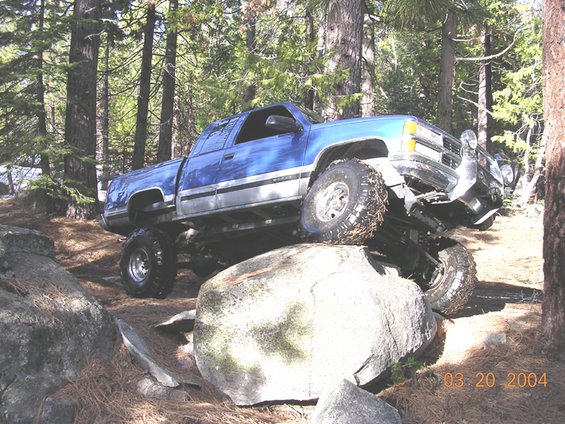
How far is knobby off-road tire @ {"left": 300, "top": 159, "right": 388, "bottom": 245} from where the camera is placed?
491 centimetres

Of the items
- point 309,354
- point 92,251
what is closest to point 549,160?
point 309,354

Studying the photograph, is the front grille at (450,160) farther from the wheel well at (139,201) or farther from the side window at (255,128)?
the wheel well at (139,201)

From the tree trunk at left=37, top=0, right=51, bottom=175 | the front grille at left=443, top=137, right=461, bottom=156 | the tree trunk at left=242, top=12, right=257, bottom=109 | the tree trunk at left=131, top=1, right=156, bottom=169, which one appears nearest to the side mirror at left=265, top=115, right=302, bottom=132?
the front grille at left=443, top=137, right=461, bottom=156

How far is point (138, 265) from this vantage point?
25.9 ft

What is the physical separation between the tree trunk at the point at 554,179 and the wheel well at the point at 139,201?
17.6 ft

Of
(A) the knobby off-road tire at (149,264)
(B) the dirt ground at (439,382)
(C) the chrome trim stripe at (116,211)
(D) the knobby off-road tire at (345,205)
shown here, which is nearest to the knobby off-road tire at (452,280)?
(B) the dirt ground at (439,382)

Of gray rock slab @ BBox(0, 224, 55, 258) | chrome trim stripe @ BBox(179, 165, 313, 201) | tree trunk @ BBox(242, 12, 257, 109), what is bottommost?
gray rock slab @ BBox(0, 224, 55, 258)

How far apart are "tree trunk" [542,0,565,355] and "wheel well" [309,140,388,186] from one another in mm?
1677

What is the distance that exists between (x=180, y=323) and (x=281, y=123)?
2.43 metres

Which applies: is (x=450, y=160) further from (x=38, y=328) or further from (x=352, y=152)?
(x=38, y=328)

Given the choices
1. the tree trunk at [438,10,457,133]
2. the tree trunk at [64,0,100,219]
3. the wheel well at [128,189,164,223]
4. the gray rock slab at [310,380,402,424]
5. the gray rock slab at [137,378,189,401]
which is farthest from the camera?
the tree trunk at [438,10,457,133]

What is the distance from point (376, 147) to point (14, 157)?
28.3 feet

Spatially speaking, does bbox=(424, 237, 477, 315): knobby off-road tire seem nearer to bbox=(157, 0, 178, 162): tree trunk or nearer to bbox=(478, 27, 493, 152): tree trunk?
bbox=(157, 0, 178, 162): tree trunk
